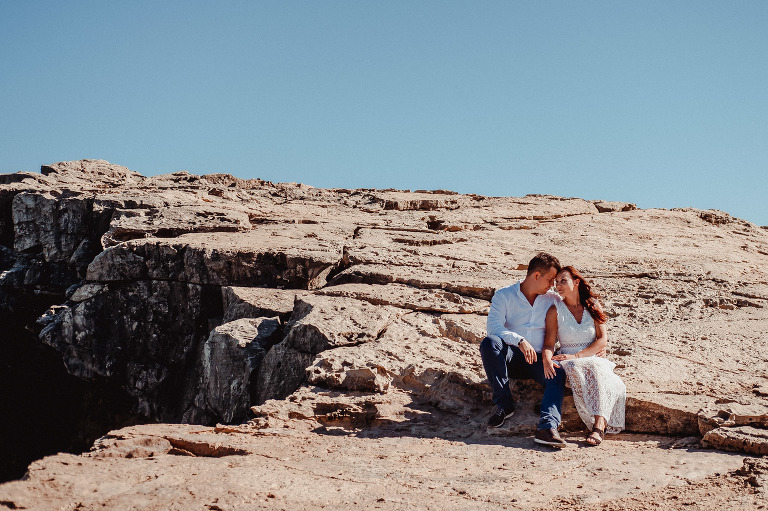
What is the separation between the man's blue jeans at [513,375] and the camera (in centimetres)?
492

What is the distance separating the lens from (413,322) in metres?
6.89

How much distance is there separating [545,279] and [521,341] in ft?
1.99

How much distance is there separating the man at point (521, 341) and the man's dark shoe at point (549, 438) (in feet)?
0.48

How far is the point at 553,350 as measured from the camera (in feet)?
17.8

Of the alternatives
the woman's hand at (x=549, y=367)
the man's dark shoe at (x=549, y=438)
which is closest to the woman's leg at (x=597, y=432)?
the man's dark shoe at (x=549, y=438)

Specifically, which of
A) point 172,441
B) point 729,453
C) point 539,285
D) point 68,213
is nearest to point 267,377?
point 172,441

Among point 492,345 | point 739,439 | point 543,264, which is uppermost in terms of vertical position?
point 543,264

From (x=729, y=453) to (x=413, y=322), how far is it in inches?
128

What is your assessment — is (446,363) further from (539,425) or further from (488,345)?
(539,425)

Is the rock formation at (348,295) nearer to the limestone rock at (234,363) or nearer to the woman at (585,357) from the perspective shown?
the limestone rock at (234,363)

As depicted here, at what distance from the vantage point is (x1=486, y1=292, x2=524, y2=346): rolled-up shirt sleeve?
17.6ft

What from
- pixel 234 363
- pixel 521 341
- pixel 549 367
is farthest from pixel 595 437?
pixel 234 363

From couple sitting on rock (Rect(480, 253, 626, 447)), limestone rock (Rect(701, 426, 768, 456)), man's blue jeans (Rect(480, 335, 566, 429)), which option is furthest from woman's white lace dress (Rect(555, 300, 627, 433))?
limestone rock (Rect(701, 426, 768, 456))

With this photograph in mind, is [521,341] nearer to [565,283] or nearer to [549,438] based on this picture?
[565,283]
